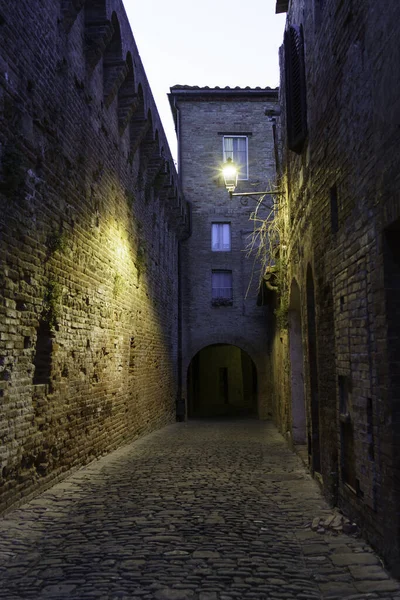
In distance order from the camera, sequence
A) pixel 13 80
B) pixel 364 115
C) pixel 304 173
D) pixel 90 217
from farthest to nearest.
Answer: pixel 90 217 < pixel 304 173 < pixel 13 80 < pixel 364 115

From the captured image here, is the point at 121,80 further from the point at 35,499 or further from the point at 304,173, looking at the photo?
the point at 35,499

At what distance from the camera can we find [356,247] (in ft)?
15.3

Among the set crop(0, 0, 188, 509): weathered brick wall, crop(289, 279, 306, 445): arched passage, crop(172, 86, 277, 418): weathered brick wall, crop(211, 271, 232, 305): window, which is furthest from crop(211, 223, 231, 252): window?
crop(289, 279, 306, 445): arched passage

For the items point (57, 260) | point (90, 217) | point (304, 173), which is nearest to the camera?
point (57, 260)

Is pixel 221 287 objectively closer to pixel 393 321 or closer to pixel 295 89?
pixel 295 89

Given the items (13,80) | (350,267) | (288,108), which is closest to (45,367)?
(13,80)

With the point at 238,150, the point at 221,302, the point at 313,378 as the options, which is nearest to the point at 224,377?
the point at 221,302

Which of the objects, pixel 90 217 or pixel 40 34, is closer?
pixel 40 34

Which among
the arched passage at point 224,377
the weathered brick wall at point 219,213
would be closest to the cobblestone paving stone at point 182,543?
the weathered brick wall at point 219,213

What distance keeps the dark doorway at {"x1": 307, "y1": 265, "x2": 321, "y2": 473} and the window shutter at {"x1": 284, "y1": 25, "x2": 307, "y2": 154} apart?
6.28ft

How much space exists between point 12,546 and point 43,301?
2775mm

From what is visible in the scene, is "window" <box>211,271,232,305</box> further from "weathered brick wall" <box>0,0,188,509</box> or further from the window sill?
"weathered brick wall" <box>0,0,188,509</box>

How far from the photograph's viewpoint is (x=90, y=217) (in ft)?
27.8

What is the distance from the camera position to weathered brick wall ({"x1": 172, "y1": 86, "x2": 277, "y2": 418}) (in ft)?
62.6
